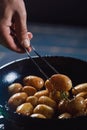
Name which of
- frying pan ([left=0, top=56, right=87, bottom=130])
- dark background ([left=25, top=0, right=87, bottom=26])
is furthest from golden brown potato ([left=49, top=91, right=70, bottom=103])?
dark background ([left=25, top=0, right=87, bottom=26])

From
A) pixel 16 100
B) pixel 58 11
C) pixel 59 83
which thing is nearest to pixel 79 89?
pixel 59 83

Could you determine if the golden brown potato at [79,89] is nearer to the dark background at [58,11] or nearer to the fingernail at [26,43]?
the fingernail at [26,43]

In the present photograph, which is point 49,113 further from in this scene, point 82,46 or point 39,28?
point 39,28

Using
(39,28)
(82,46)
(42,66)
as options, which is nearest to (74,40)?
(82,46)

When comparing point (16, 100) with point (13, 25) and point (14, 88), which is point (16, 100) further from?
point (13, 25)

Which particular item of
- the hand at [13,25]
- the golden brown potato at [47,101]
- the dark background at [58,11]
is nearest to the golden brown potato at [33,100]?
the golden brown potato at [47,101]

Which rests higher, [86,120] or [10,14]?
[10,14]
